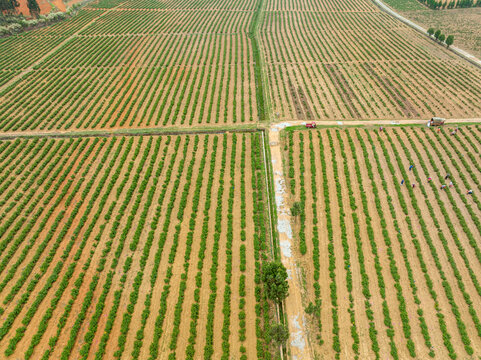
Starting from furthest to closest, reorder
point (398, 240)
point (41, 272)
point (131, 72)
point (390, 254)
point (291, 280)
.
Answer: point (131, 72), point (398, 240), point (390, 254), point (41, 272), point (291, 280)

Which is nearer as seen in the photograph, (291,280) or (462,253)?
(291,280)

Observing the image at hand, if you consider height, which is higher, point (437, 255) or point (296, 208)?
point (296, 208)

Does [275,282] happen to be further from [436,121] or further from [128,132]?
[436,121]

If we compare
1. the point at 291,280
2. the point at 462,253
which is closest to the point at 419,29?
the point at 462,253

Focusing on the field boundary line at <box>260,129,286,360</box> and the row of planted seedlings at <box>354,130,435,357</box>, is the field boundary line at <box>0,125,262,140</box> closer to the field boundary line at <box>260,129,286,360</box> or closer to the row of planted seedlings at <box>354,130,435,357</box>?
the field boundary line at <box>260,129,286,360</box>

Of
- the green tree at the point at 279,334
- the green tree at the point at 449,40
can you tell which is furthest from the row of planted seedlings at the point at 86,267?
the green tree at the point at 449,40

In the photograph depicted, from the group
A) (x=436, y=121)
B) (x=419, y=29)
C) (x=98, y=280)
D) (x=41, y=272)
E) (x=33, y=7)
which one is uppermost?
(x=33, y=7)

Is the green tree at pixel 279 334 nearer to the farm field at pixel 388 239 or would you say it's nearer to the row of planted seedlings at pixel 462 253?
the farm field at pixel 388 239
